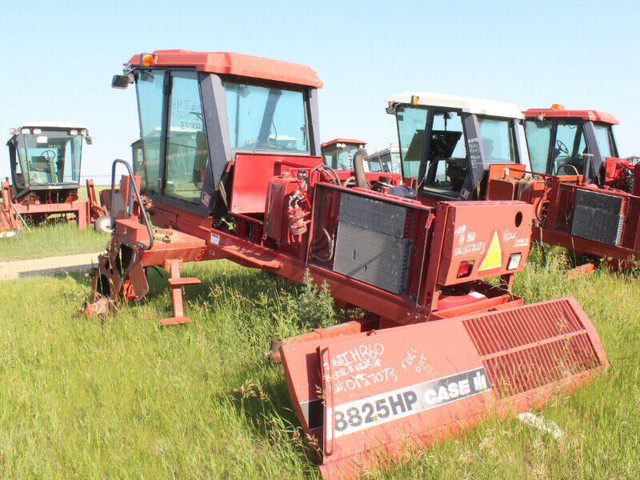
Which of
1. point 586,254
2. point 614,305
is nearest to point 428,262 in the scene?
point 614,305

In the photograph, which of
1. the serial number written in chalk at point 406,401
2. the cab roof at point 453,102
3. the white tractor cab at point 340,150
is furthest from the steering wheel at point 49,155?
the serial number written in chalk at point 406,401

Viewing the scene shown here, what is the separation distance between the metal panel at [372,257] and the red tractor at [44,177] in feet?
39.0

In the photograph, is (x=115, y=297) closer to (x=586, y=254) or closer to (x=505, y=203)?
(x=505, y=203)

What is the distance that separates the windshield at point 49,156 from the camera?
1466 cm

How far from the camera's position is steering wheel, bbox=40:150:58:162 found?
15031 mm

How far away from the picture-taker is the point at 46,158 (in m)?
15.1

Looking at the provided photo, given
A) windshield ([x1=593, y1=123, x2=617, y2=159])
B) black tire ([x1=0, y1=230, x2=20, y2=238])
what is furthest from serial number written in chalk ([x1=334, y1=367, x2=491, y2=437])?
black tire ([x1=0, y1=230, x2=20, y2=238])

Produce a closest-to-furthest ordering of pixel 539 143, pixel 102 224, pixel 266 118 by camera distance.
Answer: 1. pixel 266 118
2. pixel 539 143
3. pixel 102 224

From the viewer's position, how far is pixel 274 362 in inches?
155

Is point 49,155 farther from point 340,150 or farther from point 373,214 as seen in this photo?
point 373,214

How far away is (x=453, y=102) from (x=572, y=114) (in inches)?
144

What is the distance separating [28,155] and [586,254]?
13090 millimetres

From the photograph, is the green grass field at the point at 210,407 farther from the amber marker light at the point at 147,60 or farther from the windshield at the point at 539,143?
the windshield at the point at 539,143

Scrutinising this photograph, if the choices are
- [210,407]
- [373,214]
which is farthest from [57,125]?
[210,407]
